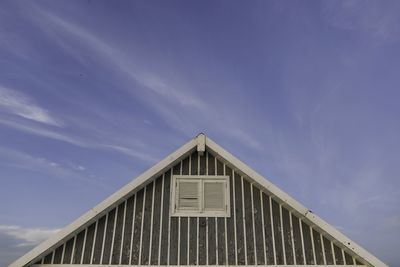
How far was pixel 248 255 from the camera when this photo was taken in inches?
429

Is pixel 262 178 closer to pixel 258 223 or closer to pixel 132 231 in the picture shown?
pixel 258 223

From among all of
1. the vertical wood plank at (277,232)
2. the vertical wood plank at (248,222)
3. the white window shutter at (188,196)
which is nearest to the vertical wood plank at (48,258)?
the white window shutter at (188,196)

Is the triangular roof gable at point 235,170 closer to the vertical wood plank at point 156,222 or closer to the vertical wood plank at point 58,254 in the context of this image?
the vertical wood plank at point 58,254

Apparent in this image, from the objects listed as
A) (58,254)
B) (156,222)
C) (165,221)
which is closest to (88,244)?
(58,254)

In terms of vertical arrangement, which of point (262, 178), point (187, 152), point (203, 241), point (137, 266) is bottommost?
point (137, 266)

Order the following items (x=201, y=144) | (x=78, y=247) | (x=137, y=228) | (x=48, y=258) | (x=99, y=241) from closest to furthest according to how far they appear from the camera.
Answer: (x=48, y=258), (x=78, y=247), (x=99, y=241), (x=137, y=228), (x=201, y=144)

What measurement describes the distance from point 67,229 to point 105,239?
3.63ft

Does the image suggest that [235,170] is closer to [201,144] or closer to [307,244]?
[201,144]

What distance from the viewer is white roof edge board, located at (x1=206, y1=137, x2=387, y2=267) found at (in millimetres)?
10881

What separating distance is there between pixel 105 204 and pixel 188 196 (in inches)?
99.9

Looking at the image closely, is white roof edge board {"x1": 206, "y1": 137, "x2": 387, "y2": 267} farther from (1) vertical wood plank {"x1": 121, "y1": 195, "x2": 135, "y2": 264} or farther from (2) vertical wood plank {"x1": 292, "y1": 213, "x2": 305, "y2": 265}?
(1) vertical wood plank {"x1": 121, "y1": 195, "x2": 135, "y2": 264}

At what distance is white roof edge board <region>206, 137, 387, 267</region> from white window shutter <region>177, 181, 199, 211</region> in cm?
133

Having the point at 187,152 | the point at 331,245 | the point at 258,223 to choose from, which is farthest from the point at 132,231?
the point at 331,245

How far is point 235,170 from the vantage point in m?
12.2
